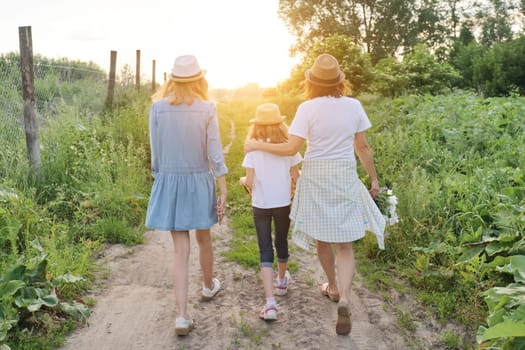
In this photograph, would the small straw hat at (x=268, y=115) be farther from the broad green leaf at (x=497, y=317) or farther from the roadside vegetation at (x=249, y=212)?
the broad green leaf at (x=497, y=317)

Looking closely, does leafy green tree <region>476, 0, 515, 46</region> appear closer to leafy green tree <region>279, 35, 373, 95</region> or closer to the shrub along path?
leafy green tree <region>279, 35, 373, 95</region>

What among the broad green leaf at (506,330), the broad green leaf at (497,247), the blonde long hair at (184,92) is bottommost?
Result: the broad green leaf at (497,247)

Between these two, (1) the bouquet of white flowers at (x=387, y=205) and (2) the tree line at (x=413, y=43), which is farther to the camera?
(2) the tree line at (x=413, y=43)

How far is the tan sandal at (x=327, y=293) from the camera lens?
436 cm

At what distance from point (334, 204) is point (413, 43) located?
98.3 feet

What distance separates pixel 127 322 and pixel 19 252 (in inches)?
59.0

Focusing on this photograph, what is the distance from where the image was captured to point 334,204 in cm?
375

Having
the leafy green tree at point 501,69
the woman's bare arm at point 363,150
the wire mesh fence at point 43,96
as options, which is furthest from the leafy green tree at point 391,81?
the woman's bare arm at point 363,150

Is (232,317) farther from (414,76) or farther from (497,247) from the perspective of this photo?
(414,76)

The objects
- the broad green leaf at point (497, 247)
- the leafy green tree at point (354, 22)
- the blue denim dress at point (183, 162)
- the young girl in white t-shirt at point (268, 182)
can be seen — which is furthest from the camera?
the leafy green tree at point (354, 22)

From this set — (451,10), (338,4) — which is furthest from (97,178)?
(451,10)

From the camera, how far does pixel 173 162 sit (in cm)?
376

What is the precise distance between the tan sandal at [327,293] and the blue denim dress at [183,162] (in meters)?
1.27

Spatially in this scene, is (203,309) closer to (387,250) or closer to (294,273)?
(294,273)
